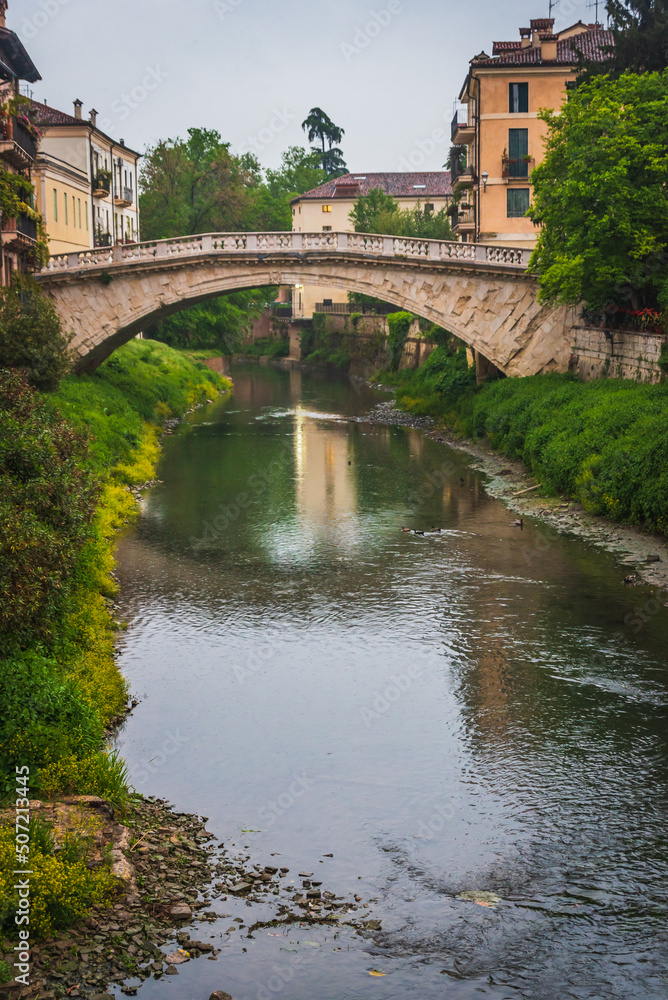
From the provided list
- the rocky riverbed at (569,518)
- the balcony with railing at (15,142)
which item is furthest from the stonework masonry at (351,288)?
the balcony with railing at (15,142)

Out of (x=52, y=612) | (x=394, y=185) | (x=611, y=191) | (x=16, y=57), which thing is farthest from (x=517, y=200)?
(x=394, y=185)

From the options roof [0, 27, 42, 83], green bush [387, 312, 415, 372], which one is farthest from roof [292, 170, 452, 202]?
roof [0, 27, 42, 83]

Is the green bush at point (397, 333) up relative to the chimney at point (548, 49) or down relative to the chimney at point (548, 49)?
down

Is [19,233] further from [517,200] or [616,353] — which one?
[517,200]

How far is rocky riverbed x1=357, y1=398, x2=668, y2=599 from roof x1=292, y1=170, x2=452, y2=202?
49122mm

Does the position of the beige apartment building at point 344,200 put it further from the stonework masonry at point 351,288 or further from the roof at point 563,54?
the stonework masonry at point 351,288

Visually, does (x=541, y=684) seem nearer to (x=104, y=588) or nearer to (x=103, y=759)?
(x=103, y=759)

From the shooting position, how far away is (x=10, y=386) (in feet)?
56.7

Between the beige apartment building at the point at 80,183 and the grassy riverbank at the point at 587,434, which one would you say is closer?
the grassy riverbank at the point at 587,434

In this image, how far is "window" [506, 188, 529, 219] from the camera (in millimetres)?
42844

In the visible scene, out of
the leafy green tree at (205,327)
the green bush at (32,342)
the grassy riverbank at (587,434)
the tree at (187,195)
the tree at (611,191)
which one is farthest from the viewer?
the tree at (187,195)

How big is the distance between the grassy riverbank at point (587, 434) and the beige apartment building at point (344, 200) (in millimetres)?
44663

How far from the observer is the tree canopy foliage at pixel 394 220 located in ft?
204

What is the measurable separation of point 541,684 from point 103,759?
636 centimetres
